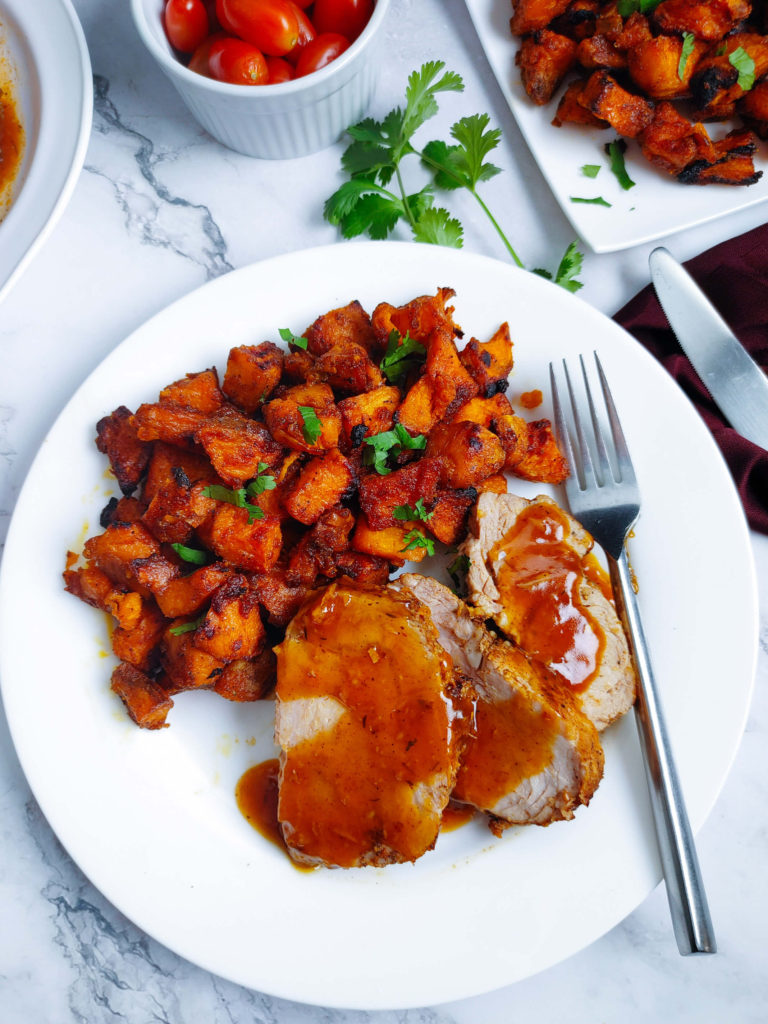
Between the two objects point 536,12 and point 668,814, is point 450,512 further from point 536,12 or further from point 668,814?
point 536,12

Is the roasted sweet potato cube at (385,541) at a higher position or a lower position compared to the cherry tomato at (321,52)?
lower

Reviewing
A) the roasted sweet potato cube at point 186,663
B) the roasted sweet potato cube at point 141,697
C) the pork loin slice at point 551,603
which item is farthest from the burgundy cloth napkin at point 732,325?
the roasted sweet potato cube at point 141,697

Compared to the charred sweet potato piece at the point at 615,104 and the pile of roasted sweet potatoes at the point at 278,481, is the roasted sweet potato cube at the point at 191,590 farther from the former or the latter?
the charred sweet potato piece at the point at 615,104

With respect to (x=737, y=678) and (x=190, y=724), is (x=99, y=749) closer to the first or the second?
(x=190, y=724)

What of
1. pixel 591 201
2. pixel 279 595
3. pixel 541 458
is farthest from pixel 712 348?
pixel 279 595

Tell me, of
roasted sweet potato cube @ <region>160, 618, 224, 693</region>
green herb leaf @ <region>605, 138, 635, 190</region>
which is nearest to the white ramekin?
green herb leaf @ <region>605, 138, 635, 190</region>

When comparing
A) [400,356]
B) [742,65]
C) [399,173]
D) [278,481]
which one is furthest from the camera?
[399,173]

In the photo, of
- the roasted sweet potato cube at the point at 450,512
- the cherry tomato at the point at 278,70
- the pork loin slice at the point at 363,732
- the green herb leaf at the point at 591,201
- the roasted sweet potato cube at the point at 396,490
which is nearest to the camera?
the pork loin slice at the point at 363,732
